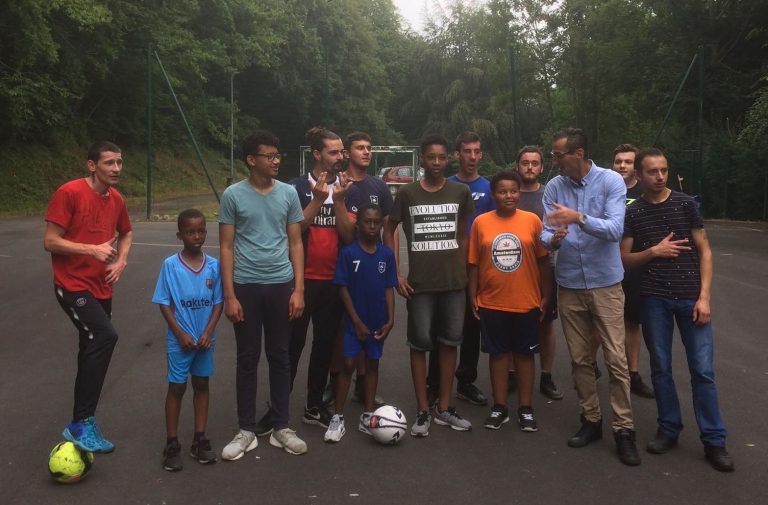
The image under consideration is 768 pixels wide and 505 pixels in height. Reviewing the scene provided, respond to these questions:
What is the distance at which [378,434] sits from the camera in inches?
202

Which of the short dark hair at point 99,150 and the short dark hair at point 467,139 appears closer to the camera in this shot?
the short dark hair at point 99,150

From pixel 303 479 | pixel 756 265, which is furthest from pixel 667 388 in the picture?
pixel 756 265

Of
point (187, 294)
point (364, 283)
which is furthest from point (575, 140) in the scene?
point (187, 294)

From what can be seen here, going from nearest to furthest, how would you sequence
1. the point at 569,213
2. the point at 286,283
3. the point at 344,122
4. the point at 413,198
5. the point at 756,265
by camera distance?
the point at 569,213 → the point at 286,283 → the point at 413,198 → the point at 756,265 → the point at 344,122

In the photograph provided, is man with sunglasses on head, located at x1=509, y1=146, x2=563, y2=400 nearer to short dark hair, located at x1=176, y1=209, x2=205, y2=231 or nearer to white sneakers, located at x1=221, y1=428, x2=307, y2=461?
white sneakers, located at x1=221, y1=428, x2=307, y2=461

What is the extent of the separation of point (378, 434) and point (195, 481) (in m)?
1.19

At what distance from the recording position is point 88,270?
505cm

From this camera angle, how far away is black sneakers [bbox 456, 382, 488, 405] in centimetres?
611

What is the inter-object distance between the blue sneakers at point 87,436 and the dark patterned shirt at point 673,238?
3.54 meters

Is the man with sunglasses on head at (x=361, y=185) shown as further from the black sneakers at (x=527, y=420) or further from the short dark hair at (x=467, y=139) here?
the black sneakers at (x=527, y=420)

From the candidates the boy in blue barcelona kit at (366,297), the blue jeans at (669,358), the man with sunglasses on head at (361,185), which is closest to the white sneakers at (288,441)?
the boy in blue barcelona kit at (366,297)

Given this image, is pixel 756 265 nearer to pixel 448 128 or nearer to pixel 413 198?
pixel 413 198

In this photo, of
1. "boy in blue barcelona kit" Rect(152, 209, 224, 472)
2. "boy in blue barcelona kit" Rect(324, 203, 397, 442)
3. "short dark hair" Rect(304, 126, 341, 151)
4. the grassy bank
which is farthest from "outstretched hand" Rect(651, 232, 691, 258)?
the grassy bank

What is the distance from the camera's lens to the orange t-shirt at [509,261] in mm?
5516
